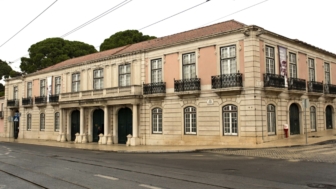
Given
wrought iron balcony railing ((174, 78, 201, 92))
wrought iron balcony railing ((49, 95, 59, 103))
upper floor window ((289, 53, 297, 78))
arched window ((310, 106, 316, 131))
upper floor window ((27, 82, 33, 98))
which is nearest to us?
wrought iron balcony railing ((174, 78, 201, 92))

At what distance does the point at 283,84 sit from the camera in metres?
22.0

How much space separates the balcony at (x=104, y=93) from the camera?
25.7 meters

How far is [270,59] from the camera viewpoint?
21.9m

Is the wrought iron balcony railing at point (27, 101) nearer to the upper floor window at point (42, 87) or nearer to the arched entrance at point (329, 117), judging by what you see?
the upper floor window at point (42, 87)

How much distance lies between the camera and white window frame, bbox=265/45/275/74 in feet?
70.7

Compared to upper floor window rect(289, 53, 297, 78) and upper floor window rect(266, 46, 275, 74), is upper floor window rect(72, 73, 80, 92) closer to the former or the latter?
upper floor window rect(266, 46, 275, 74)

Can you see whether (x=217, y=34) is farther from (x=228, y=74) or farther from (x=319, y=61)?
(x=319, y=61)

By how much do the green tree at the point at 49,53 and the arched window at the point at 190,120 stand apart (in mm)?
35964

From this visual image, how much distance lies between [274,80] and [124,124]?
12929 mm

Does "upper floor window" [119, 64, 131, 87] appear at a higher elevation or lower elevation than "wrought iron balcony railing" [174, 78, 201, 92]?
higher

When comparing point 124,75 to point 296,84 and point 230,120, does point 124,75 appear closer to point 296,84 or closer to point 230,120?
point 230,120

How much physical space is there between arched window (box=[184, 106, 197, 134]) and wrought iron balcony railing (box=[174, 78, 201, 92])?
1.42m

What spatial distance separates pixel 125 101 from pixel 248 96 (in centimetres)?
1021

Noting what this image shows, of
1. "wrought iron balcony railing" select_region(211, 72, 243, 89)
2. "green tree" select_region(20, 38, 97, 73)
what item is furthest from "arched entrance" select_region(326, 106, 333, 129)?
"green tree" select_region(20, 38, 97, 73)
